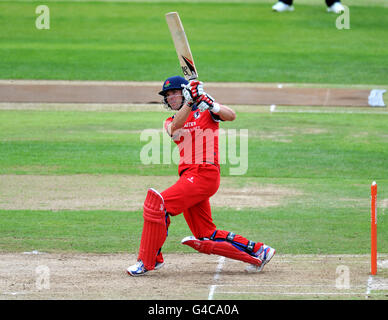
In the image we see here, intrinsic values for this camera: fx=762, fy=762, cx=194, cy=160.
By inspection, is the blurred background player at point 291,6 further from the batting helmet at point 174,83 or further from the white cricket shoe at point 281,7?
the batting helmet at point 174,83

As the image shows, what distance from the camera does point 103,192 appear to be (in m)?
12.6

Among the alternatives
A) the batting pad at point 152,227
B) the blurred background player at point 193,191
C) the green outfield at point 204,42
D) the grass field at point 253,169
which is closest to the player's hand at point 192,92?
the blurred background player at point 193,191

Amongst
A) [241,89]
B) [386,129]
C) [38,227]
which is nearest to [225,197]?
[38,227]

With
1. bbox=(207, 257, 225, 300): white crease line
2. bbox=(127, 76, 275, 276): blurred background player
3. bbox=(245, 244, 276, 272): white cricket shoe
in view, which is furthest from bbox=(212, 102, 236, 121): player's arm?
bbox=(207, 257, 225, 300): white crease line

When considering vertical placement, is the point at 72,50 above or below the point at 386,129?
above

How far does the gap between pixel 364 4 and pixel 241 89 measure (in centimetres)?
1519

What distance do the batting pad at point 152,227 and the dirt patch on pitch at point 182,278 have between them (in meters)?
0.24

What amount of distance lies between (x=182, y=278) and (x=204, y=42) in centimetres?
2101

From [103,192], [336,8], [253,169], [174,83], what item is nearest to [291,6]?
[336,8]

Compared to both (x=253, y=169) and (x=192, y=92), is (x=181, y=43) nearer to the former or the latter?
(x=192, y=92)

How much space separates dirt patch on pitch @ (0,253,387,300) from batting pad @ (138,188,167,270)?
245mm

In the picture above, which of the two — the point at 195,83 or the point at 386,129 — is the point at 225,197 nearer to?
the point at 195,83

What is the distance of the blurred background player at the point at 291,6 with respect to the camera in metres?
32.3
